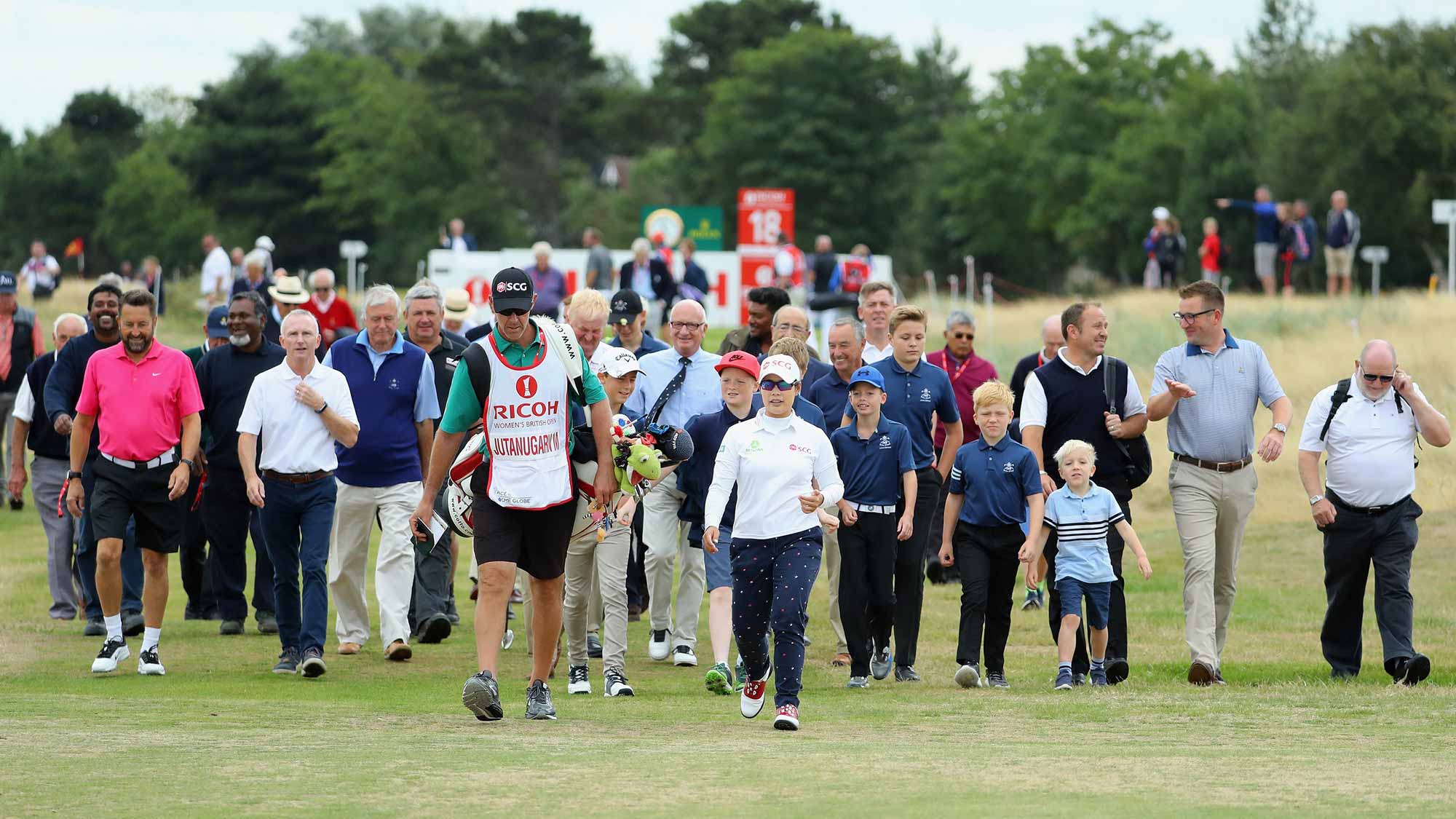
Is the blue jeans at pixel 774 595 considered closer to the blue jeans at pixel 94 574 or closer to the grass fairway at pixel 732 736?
the grass fairway at pixel 732 736

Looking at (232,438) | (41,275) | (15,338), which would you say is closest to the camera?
(232,438)

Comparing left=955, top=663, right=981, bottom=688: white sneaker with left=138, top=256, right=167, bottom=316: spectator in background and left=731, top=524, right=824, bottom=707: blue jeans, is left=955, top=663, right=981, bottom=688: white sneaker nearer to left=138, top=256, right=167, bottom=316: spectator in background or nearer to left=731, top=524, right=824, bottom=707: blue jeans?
left=731, top=524, right=824, bottom=707: blue jeans

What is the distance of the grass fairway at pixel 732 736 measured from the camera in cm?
698

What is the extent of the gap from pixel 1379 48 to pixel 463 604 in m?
49.0

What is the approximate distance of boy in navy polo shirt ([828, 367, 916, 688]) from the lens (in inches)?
438

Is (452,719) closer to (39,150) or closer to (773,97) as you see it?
(773,97)

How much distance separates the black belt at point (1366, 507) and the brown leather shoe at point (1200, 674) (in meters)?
1.28

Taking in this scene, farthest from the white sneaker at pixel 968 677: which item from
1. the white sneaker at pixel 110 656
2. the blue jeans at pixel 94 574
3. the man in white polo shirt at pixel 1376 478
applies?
the blue jeans at pixel 94 574

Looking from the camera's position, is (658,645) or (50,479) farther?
(50,479)

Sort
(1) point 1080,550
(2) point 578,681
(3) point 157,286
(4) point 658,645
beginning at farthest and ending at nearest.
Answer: (3) point 157,286 → (4) point 658,645 → (1) point 1080,550 → (2) point 578,681

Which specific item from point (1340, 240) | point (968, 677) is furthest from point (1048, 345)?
point (1340, 240)

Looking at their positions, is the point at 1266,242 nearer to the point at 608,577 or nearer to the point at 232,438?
the point at 232,438

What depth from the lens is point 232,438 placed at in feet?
43.0

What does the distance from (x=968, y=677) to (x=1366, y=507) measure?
2687mm
